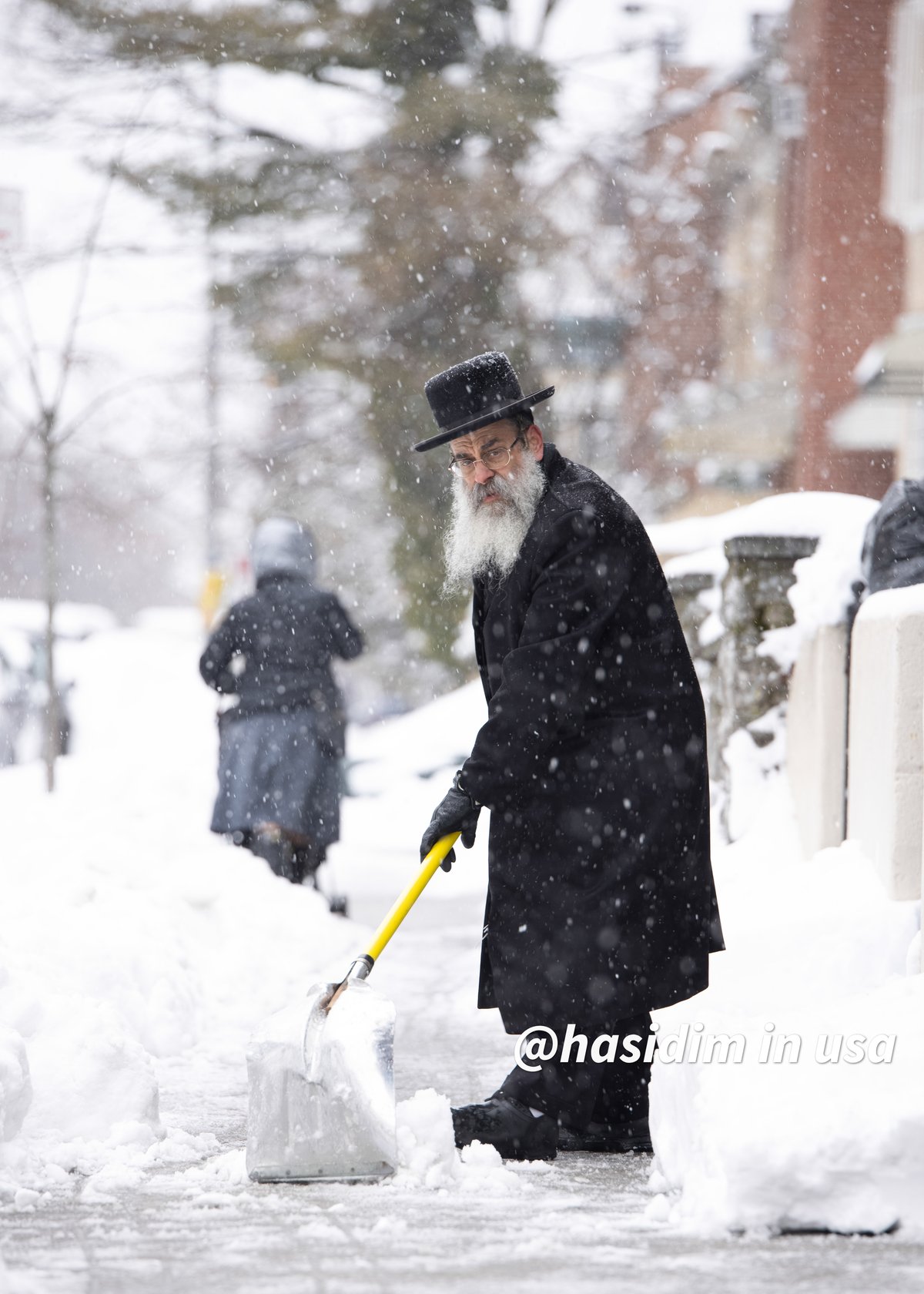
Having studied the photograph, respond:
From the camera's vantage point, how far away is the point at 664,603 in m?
3.95

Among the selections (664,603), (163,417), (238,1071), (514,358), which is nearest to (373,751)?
(514,358)

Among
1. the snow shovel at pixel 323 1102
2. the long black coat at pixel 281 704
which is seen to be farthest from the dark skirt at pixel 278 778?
the snow shovel at pixel 323 1102

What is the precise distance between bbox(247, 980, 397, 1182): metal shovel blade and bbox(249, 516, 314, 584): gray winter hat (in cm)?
Answer: 448

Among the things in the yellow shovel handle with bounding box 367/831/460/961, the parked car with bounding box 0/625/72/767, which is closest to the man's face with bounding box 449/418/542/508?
the yellow shovel handle with bounding box 367/831/460/961

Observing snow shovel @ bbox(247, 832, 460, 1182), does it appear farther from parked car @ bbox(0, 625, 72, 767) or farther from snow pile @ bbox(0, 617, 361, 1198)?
parked car @ bbox(0, 625, 72, 767)

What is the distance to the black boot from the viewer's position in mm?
3734

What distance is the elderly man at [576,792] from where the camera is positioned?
Result: 12.4 ft

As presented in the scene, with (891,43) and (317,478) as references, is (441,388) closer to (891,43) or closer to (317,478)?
(891,43)

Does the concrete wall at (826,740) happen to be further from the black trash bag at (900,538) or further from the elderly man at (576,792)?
the elderly man at (576,792)

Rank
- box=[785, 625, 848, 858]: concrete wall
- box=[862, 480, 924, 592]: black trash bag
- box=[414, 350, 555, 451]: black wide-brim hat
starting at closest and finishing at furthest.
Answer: box=[414, 350, 555, 451]: black wide-brim hat
box=[862, 480, 924, 592]: black trash bag
box=[785, 625, 848, 858]: concrete wall

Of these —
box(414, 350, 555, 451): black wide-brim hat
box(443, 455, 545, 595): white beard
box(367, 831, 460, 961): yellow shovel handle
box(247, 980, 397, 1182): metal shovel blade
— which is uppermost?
box(414, 350, 555, 451): black wide-brim hat

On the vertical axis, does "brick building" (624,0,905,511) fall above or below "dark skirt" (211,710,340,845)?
above

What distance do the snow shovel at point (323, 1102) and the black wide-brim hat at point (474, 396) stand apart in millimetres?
1384

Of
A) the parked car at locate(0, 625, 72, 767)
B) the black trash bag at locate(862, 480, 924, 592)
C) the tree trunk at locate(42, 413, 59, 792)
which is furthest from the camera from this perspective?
the parked car at locate(0, 625, 72, 767)
